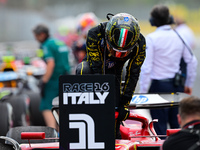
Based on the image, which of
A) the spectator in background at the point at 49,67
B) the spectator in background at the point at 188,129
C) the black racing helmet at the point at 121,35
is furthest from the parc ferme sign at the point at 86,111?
the spectator in background at the point at 49,67

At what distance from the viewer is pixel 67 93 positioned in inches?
150

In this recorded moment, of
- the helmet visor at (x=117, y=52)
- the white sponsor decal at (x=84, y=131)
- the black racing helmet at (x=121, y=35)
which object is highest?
the black racing helmet at (x=121, y=35)

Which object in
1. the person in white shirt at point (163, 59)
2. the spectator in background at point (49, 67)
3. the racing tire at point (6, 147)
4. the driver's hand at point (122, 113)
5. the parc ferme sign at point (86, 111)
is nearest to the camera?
the parc ferme sign at point (86, 111)

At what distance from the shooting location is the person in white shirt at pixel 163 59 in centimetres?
668

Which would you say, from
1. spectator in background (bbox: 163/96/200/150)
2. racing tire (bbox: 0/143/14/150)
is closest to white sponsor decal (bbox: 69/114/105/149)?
spectator in background (bbox: 163/96/200/150)

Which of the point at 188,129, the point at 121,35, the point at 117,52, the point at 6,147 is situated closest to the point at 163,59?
the point at 117,52

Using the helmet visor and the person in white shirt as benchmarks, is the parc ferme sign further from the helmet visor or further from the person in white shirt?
the person in white shirt

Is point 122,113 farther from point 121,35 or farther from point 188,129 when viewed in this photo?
point 188,129

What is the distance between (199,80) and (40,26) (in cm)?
1042

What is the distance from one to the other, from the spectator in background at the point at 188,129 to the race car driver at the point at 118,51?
109cm

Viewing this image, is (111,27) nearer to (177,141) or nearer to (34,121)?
(177,141)

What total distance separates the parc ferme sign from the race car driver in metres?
0.72

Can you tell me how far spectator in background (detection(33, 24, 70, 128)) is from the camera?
8.62 m

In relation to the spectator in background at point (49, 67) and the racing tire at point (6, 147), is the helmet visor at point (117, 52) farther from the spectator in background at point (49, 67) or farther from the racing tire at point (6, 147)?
the spectator in background at point (49, 67)
